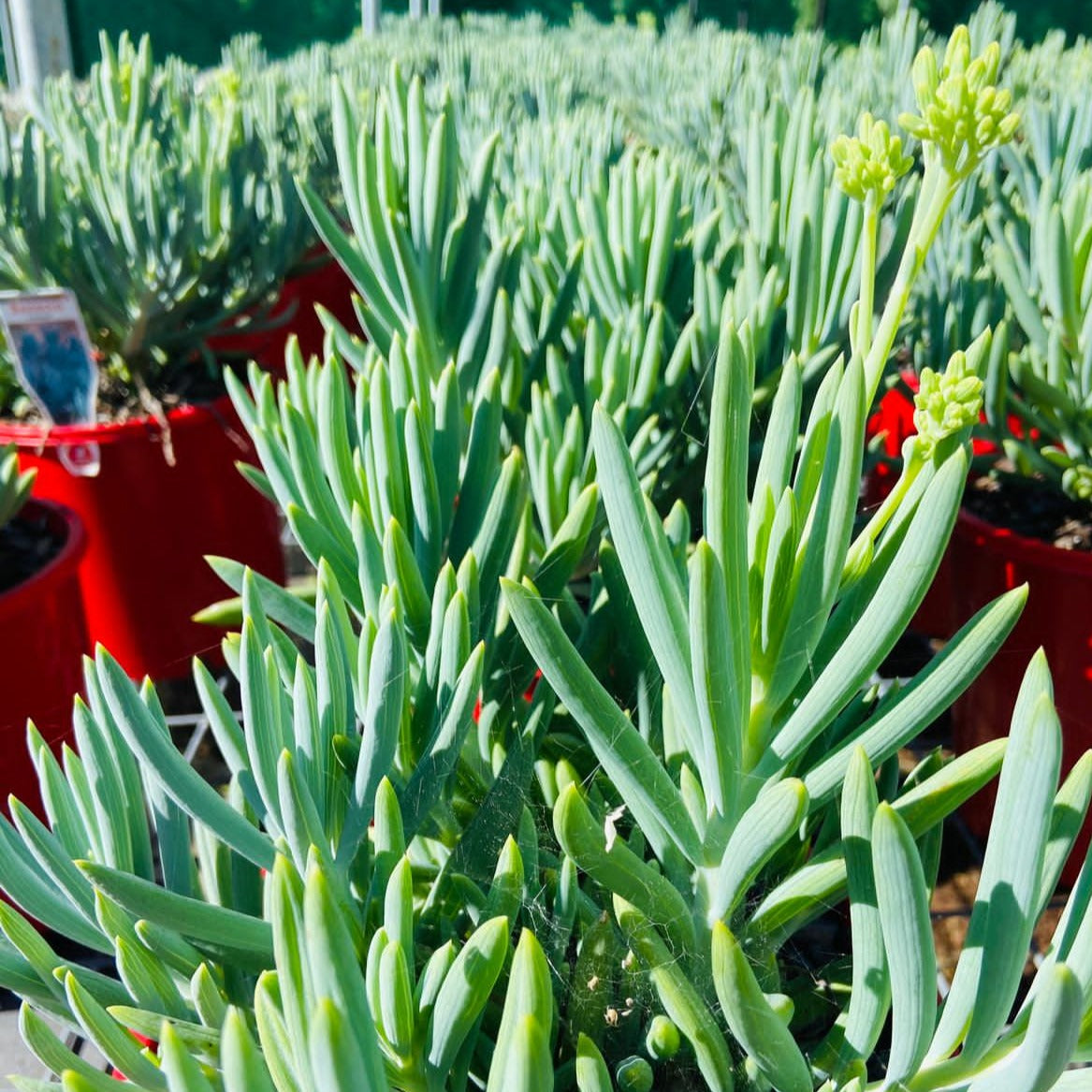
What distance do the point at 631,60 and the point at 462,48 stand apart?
84 cm

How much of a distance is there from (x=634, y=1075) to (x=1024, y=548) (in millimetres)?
852

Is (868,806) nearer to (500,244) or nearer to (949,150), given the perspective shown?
(949,150)

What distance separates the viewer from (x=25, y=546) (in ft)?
4.34

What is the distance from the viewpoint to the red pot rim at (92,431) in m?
1.49

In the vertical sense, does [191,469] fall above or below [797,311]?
below

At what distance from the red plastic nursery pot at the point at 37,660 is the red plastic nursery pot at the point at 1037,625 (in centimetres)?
100

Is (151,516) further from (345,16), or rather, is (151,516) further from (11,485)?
(345,16)

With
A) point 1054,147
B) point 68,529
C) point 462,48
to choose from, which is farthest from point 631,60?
point 68,529

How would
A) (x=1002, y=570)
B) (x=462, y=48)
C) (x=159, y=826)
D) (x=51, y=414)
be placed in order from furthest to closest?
1. (x=462, y=48)
2. (x=51, y=414)
3. (x=1002, y=570)
4. (x=159, y=826)

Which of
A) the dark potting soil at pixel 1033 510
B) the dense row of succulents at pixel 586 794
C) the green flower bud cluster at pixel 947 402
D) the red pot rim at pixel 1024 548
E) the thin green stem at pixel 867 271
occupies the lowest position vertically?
the dark potting soil at pixel 1033 510

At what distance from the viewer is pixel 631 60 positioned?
3.86 metres

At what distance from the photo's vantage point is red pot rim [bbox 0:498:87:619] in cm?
115

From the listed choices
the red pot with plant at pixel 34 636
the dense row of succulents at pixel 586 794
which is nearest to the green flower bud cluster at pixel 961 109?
the dense row of succulents at pixel 586 794

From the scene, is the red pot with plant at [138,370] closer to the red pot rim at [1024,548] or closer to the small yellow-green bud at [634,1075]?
the red pot rim at [1024,548]
